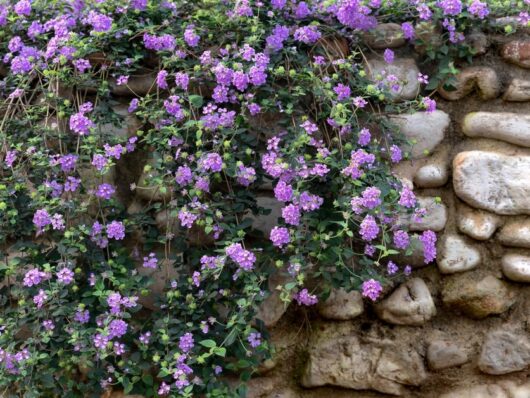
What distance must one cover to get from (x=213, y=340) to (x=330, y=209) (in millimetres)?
478

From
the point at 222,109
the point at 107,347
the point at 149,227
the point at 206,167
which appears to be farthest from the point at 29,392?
the point at 222,109

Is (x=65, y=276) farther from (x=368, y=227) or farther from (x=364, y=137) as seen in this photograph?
(x=364, y=137)

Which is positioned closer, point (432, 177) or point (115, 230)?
point (115, 230)

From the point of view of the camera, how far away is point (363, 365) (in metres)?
1.96

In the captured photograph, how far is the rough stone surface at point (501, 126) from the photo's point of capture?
2020 mm

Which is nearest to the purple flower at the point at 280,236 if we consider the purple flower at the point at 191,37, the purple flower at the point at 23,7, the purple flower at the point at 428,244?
the purple flower at the point at 428,244

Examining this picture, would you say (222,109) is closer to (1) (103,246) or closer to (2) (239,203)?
(2) (239,203)

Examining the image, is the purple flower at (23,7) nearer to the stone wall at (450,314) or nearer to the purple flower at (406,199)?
the stone wall at (450,314)

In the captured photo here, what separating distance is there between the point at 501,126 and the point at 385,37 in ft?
1.47

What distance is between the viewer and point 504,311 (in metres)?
1.99

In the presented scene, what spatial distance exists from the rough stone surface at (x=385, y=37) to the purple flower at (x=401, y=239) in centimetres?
64

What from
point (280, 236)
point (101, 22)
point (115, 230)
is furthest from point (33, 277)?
point (101, 22)

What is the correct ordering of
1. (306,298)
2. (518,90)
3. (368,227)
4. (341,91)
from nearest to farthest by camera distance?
(368,227) → (306,298) → (341,91) → (518,90)

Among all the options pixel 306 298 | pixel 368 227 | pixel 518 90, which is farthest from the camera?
pixel 518 90
